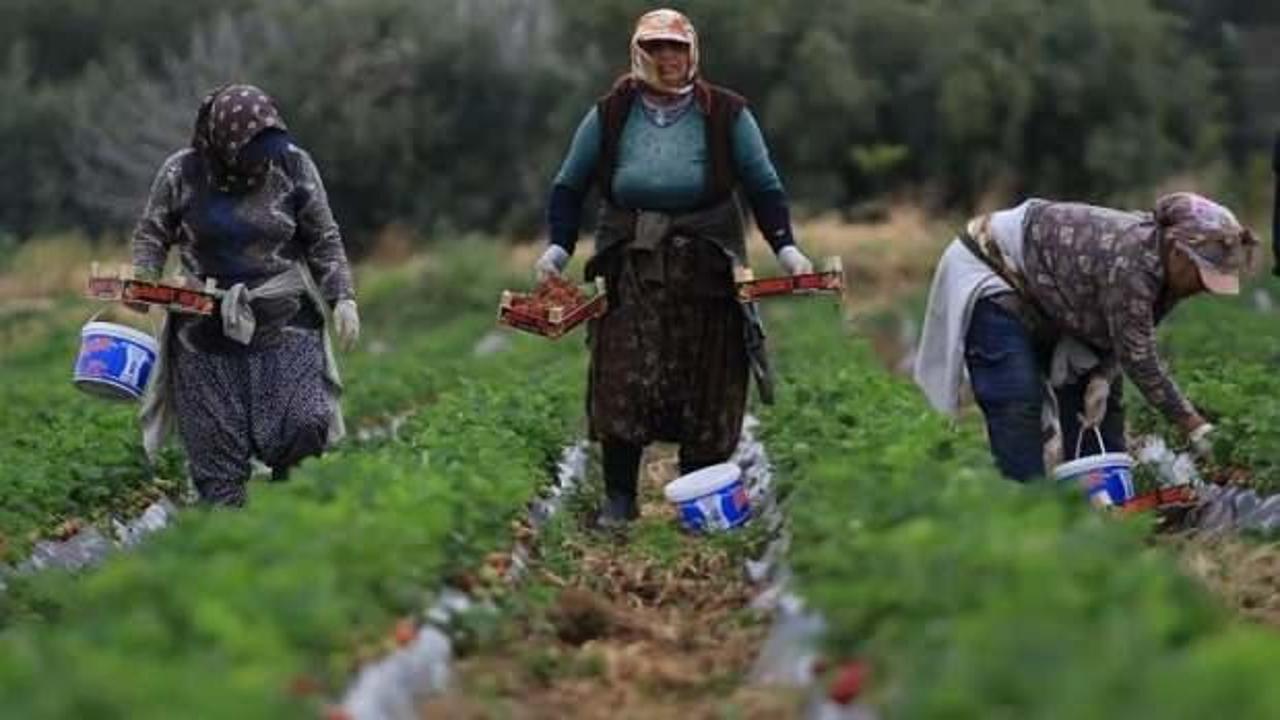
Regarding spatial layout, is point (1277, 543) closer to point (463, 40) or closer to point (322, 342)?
point (322, 342)

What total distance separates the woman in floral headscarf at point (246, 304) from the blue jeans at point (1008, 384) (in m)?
2.04

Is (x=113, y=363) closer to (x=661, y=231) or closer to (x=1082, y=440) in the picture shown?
(x=661, y=231)

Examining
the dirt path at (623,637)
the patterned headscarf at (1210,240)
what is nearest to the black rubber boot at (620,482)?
the dirt path at (623,637)

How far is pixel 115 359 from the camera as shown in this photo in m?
8.16

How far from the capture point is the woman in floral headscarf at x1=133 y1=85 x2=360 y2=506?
811cm

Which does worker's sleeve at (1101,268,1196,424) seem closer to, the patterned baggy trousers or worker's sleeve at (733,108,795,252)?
worker's sleeve at (733,108,795,252)

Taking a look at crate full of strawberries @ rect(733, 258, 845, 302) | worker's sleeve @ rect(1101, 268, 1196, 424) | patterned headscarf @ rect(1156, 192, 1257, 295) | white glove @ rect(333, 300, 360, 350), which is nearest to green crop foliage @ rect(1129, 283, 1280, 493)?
worker's sleeve @ rect(1101, 268, 1196, 424)

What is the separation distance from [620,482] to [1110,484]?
6.23 feet

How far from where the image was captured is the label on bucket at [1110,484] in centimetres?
761

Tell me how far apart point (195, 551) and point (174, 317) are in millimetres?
3185

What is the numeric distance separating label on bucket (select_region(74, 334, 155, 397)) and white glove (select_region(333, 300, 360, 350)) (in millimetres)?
677

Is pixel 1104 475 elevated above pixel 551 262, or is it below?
below

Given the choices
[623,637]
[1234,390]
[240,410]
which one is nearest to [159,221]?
[240,410]

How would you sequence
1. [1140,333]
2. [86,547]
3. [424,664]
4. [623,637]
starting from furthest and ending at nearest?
[86,547]
[1140,333]
[623,637]
[424,664]
